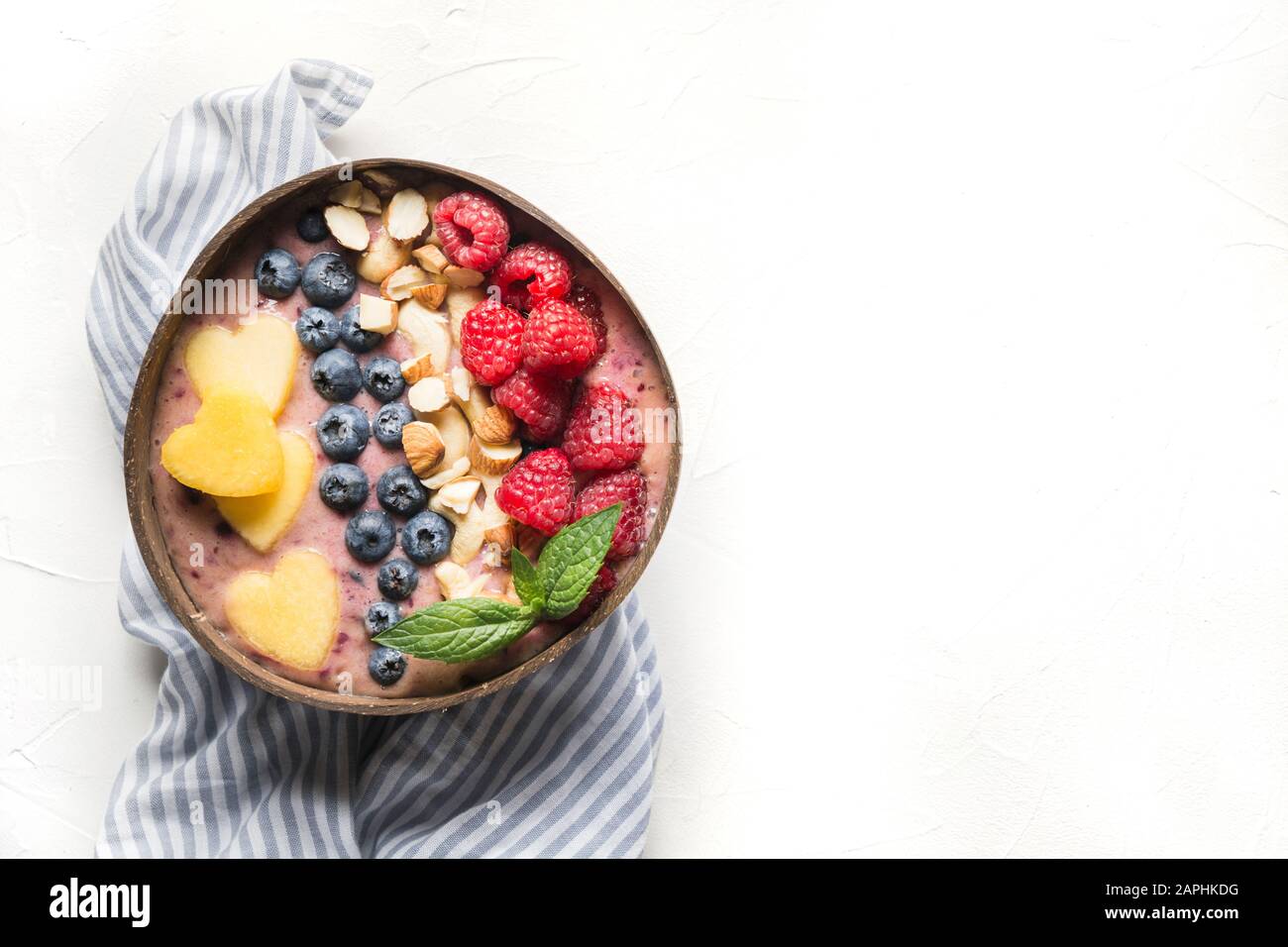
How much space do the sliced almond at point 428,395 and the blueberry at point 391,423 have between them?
2 cm

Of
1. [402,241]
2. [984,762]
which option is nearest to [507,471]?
[402,241]

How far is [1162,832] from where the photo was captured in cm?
229

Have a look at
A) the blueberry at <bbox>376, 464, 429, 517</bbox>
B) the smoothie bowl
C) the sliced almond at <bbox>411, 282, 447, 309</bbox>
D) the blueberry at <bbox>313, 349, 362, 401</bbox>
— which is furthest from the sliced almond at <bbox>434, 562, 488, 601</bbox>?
the sliced almond at <bbox>411, 282, 447, 309</bbox>

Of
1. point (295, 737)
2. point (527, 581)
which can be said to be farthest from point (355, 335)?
point (295, 737)

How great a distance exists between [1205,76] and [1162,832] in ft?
5.04

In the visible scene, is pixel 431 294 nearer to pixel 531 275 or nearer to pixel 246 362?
pixel 531 275

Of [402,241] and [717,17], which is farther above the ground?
[717,17]

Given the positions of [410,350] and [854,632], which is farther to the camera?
[854,632]

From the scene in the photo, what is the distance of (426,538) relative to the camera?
5.74ft

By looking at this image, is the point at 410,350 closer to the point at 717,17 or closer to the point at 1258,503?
the point at 717,17

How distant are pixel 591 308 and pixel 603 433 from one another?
0.68 ft

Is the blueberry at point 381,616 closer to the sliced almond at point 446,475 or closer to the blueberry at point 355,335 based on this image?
the sliced almond at point 446,475

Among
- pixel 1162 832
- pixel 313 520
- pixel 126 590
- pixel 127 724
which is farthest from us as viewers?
pixel 1162 832

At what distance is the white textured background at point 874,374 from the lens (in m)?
2.15
